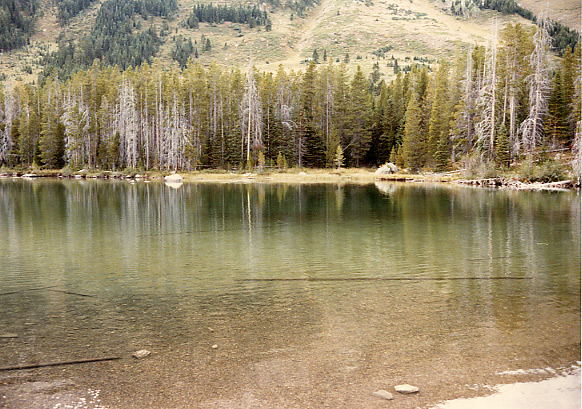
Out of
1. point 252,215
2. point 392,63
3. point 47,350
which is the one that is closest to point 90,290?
point 47,350

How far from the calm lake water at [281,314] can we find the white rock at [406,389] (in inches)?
3.6

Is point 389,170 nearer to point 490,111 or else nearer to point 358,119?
point 490,111

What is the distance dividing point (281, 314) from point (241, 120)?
6479 cm

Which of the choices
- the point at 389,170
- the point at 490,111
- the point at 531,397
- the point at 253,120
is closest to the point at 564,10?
the point at 490,111

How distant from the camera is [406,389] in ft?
16.3

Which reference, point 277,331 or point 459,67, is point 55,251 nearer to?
point 277,331


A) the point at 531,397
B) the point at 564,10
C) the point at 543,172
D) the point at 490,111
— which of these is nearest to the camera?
the point at 531,397

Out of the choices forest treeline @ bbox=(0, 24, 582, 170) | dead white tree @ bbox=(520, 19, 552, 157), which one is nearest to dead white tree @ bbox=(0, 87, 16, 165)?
forest treeline @ bbox=(0, 24, 582, 170)

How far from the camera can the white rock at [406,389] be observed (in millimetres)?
4945

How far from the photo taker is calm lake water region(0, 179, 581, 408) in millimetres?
5129

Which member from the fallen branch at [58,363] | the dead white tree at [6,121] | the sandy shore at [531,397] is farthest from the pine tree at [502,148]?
the dead white tree at [6,121]

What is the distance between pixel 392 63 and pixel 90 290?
474ft

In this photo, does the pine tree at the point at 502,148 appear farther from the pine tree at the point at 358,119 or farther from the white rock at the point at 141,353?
the white rock at the point at 141,353

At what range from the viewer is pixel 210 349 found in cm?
604
